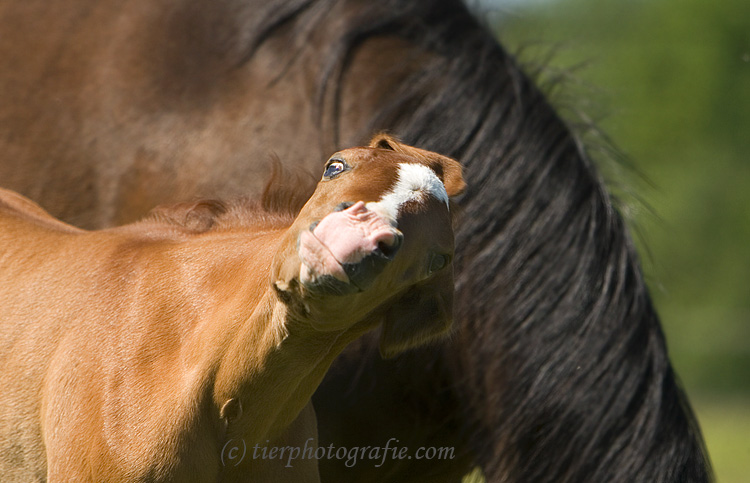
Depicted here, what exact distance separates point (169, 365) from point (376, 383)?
97 centimetres

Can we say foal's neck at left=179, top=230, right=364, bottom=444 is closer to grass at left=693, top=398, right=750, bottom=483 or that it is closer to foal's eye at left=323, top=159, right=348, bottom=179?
foal's eye at left=323, top=159, right=348, bottom=179

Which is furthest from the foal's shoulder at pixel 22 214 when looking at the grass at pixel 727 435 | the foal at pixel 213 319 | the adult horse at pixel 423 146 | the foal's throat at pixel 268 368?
the grass at pixel 727 435

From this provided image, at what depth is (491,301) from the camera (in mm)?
2607

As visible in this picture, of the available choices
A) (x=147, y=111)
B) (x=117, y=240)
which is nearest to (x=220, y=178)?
(x=147, y=111)

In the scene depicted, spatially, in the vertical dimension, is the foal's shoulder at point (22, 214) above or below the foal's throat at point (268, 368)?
below

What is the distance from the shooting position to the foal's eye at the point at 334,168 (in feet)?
5.19

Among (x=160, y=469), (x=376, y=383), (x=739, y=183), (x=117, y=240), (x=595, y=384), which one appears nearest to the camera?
(x=160, y=469)

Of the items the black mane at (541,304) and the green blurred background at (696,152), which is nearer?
the black mane at (541,304)

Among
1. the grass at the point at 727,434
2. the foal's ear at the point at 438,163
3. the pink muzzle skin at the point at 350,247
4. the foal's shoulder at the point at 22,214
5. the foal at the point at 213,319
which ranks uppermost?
the foal's ear at the point at 438,163

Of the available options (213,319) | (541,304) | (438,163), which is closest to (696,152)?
(541,304)

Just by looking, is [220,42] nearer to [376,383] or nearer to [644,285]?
[376,383]

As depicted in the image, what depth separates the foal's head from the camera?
1.40 metres

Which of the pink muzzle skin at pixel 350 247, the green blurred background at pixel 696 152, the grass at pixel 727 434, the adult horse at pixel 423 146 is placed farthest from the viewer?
the green blurred background at pixel 696 152

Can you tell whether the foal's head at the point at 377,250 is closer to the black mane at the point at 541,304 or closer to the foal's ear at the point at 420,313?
the foal's ear at the point at 420,313
